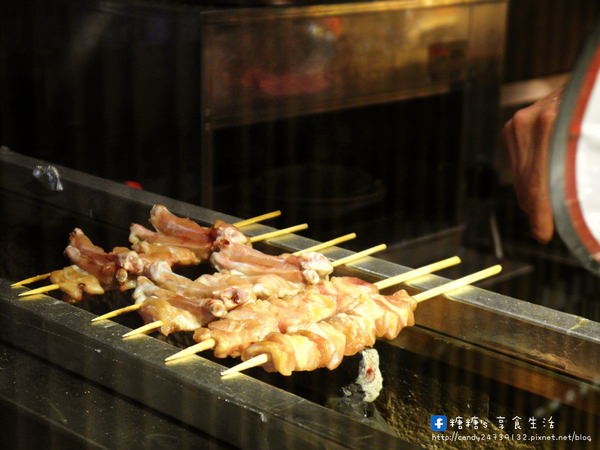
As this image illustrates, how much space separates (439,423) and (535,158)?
2.86 ft

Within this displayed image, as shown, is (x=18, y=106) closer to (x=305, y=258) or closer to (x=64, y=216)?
(x=64, y=216)

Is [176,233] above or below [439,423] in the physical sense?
above

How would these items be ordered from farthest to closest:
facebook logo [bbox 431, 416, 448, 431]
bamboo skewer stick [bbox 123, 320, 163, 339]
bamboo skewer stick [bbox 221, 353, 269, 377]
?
1. facebook logo [bbox 431, 416, 448, 431]
2. bamboo skewer stick [bbox 123, 320, 163, 339]
3. bamboo skewer stick [bbox 221, 353, 269, 377]

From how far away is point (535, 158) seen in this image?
1.67 metres

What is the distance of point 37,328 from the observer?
2.27 m

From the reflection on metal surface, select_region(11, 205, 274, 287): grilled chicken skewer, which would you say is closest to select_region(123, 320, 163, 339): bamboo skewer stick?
select_region(11, 205, 274, 287): grilled chicken skewer

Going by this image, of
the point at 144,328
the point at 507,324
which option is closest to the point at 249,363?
the point at 144,328

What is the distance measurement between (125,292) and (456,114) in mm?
3026

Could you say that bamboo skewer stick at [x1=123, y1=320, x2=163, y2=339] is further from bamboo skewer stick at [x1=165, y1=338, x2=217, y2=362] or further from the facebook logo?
the facebook logo

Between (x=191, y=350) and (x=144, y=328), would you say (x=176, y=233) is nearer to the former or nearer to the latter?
(x=144, y=328)

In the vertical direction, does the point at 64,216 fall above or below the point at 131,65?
below

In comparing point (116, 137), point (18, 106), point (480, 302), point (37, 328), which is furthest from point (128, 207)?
point (18, 106)

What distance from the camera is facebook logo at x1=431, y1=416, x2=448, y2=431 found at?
2.28m

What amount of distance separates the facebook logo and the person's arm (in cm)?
75
